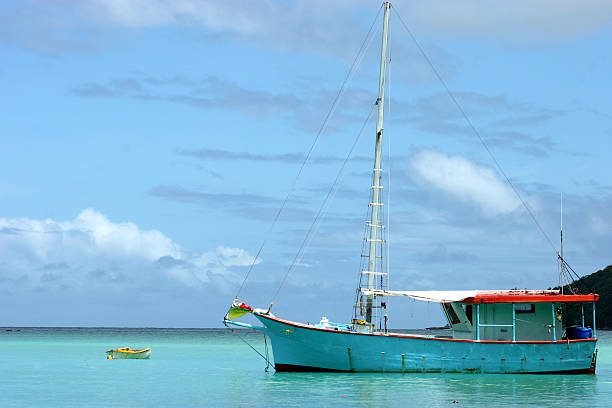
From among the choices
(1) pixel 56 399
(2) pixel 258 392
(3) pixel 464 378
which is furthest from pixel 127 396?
(3) pixel 464 378

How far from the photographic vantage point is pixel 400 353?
36031mm

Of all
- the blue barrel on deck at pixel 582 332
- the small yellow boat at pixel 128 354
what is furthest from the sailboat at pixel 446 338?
the small yellow boat at pixel 128 354

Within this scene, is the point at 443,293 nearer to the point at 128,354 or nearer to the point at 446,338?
the point at 446,338

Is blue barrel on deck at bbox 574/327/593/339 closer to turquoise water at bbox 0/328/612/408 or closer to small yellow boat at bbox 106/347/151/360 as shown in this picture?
turquoise water at bbox 0/328/612/408

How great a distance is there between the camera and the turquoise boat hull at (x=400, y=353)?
3594cm

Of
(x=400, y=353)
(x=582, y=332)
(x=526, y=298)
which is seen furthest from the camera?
(x=582, y=332)

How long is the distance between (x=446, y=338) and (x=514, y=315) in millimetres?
3429

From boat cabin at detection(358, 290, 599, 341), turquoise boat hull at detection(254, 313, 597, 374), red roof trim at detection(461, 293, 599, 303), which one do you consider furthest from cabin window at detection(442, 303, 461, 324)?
turquoise boat hull at detection(254, 313, 597, 374)

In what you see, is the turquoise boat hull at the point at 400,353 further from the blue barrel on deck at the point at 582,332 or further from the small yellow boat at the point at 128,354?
the small yellow boat at the point at 128,354

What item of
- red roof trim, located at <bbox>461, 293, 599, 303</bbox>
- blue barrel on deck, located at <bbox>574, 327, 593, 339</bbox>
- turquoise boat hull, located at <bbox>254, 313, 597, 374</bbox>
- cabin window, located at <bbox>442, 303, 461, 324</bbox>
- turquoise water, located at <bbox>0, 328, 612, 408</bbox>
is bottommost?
turquoise water, located at <bbox>0, 328, 612, 408</bbox>

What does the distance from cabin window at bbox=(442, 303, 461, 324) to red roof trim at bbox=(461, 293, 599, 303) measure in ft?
4.32

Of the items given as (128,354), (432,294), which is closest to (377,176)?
(432,294)

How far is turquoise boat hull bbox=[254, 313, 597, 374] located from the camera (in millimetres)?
35938

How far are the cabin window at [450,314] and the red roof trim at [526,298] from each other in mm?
1316
